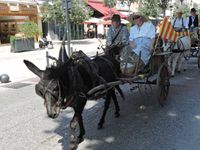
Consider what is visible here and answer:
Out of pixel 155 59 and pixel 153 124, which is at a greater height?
pixel 155 59

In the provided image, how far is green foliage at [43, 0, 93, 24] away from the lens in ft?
99.2

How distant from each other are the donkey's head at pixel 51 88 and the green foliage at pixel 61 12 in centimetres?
2590

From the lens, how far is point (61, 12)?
30.3 m

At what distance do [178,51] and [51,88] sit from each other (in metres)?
7.99

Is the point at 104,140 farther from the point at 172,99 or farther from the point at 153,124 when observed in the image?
the point at 172,99

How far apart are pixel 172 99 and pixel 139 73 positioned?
1710 millimetres

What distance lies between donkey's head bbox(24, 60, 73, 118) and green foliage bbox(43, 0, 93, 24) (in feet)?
85.0

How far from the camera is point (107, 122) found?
6.96 metres

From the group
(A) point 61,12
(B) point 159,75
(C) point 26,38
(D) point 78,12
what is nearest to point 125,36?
(B) point 159,75

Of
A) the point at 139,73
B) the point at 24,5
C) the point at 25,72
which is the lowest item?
the point at 25,72

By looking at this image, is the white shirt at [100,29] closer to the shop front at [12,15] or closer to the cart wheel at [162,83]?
the shop front at [12,15]

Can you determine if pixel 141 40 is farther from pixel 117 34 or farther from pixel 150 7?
pixel 150 7

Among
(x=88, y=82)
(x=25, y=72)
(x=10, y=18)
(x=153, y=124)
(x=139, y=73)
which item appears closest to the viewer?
(x=88, y=82)

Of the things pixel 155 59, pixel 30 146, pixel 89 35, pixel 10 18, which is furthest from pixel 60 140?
pixel 89 35
